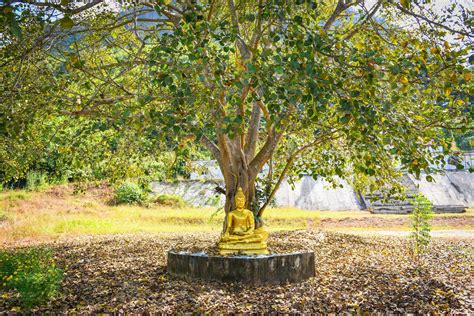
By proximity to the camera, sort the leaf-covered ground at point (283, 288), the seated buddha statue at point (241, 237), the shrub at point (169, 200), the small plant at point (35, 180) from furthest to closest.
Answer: the small plant at point (35, 180) → the shrub at point (169, 200) → the seated buddha statue at point (241, 237) → the leaf-covered ground at point (283, 288)

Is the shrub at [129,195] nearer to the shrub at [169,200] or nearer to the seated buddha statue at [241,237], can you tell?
the shrub at [169,200]

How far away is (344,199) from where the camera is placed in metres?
21.4

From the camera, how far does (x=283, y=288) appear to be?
23.1ft

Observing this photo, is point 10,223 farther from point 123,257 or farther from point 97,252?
point 123,257

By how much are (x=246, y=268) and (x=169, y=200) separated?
49.9 feet

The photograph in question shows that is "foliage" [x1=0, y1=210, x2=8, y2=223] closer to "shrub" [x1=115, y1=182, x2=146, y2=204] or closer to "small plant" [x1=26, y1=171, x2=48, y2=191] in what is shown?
"small plant" [x1=26, y1=171, x2=48, y2=191]

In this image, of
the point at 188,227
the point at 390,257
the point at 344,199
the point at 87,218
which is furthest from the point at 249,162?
the point at 344,199

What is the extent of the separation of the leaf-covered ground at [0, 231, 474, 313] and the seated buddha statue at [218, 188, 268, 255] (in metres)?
0.69

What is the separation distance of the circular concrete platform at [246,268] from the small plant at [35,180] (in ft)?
56.7

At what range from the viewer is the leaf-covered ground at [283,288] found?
6152mm

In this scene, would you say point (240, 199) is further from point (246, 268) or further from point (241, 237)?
point (246, 268)

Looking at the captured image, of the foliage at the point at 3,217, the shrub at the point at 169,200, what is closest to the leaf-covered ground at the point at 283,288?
the foliage at the point at 3,217

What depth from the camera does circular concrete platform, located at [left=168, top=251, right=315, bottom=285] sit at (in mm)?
7133

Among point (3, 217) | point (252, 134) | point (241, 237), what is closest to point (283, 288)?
point (241, 237)
